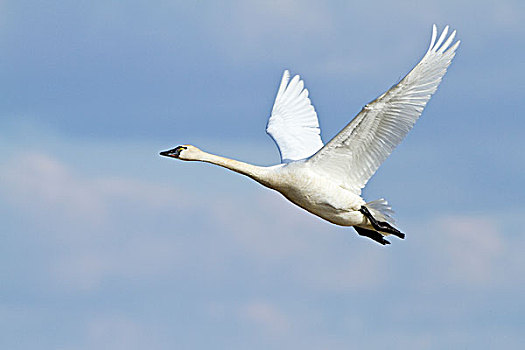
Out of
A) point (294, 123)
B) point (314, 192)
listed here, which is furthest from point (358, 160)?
point (294, 123)

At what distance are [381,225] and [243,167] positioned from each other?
3.31m

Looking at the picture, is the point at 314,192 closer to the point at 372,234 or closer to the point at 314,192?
the point at 314,192

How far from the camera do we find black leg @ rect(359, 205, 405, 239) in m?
25.2

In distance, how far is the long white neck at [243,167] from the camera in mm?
24619

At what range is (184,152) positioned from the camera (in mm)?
25875

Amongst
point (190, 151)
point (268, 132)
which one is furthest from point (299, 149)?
point (190, 151)

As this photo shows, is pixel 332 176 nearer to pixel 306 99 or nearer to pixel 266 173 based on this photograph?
pixel 266 173

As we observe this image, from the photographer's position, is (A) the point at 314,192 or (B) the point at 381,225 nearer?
(A) the point at 314,192

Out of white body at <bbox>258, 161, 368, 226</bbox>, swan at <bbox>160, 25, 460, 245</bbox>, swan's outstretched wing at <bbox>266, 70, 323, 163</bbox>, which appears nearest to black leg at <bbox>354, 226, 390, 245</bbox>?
swan at <bbox>160, 25, 460, 245</bbox>

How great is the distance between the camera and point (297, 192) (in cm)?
2448

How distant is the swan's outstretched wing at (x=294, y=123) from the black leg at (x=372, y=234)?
112 inches

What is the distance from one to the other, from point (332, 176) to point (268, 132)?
4993mm

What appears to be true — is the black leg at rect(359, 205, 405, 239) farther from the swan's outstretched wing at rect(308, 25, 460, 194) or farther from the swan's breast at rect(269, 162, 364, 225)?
the swan's outstretched wing at rect(308, 25, 460, 194)

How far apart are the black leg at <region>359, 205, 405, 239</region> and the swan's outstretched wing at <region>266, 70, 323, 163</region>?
137 inches
